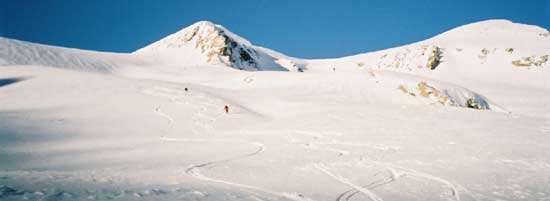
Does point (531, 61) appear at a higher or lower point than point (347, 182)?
higher

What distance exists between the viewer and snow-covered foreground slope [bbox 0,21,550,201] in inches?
345

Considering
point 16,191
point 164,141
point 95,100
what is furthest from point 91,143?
point 95,100

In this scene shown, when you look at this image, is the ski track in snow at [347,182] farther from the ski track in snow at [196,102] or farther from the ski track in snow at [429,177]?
the ski track in snow at [196,102]

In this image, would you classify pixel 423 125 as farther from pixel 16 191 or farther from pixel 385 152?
pixel 16 191

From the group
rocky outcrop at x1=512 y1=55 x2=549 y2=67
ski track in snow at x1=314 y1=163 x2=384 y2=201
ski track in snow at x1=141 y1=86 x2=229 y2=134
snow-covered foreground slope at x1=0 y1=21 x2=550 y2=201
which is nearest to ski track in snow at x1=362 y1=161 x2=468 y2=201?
snow-covered foreground slope at x1=0 y1=21 x2=550 y2=201

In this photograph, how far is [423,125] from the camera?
21.3 m

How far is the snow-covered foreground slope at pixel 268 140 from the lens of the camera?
345 inches

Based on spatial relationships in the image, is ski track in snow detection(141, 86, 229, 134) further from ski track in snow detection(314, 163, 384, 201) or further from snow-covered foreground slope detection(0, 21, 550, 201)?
ski track in snow detection(314, 163, 384, 201)

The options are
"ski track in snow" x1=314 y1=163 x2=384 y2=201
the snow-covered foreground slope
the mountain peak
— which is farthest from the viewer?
the mountain peak

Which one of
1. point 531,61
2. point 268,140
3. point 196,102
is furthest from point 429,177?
point 531,61

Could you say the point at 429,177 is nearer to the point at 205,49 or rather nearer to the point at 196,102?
the point at 196,102

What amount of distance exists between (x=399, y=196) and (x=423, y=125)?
13.9m

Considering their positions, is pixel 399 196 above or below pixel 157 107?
below

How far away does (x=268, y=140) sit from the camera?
1805 cm
